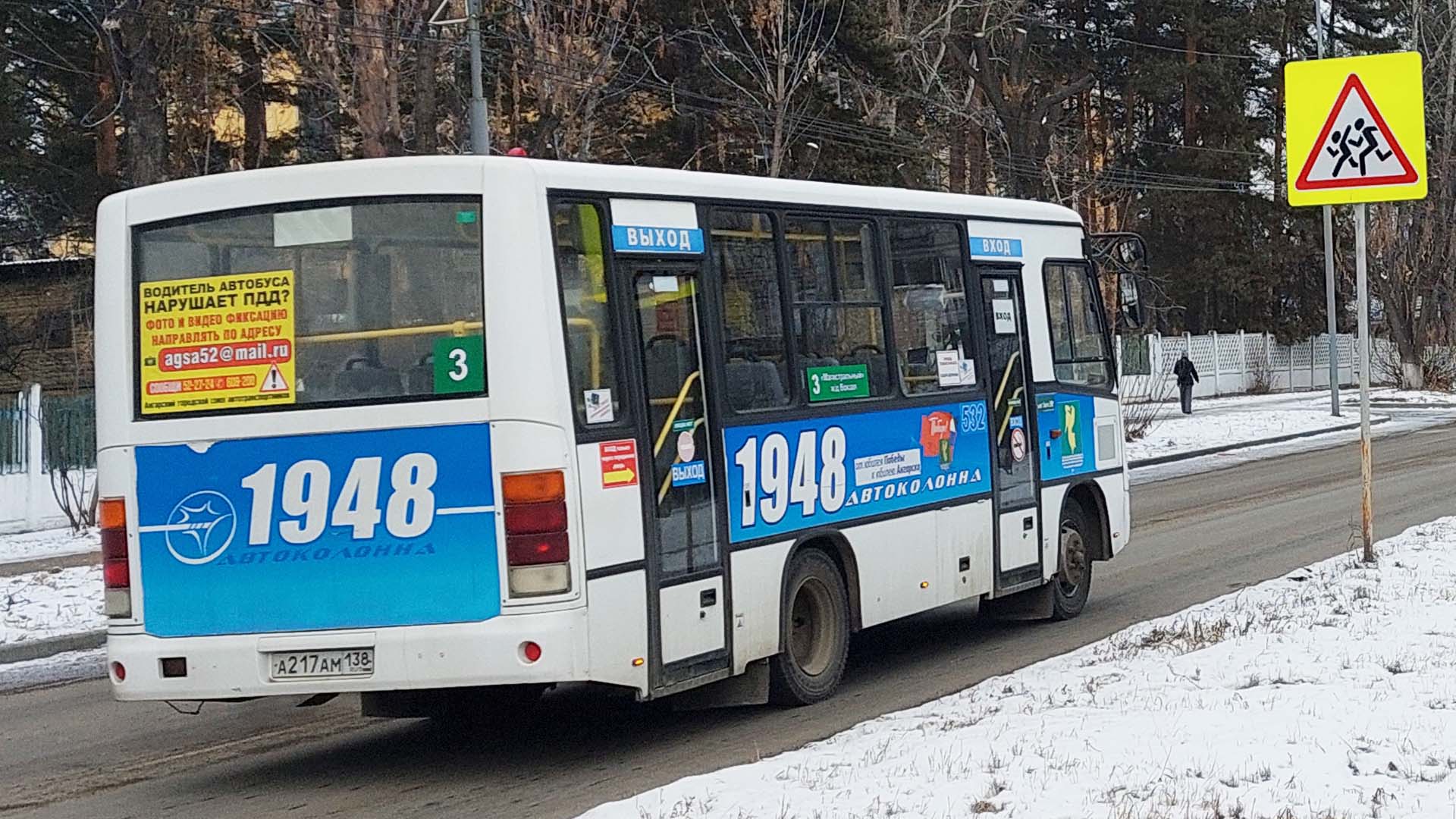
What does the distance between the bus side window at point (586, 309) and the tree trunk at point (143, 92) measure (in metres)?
16.3

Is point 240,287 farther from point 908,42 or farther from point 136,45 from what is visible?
point 908,42

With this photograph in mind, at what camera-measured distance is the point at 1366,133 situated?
13.1 m

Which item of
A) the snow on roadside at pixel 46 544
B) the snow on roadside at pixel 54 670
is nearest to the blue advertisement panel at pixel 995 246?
the snow on roadside at pixel 54 670

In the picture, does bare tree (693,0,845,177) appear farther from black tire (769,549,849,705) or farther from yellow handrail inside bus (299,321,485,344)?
yellow handrail inside bus (299,321,485,344)

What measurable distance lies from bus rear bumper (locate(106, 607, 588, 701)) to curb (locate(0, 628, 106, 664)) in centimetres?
540

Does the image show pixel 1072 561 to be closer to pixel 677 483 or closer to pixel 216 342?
pixel 677 483

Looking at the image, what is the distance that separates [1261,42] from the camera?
62.2 meters

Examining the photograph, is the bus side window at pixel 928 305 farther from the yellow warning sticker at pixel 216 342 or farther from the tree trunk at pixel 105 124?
the tree trunk at pixel 105 124

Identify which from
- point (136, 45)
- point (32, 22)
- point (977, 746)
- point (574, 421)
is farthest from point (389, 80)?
point (32, 22)

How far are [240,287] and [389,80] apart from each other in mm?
13628

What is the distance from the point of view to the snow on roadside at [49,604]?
46.7 feet

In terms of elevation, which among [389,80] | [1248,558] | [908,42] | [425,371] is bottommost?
[1248,558]

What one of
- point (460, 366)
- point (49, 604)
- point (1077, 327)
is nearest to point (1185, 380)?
point (1077, 327)

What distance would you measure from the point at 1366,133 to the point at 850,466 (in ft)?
16.6
